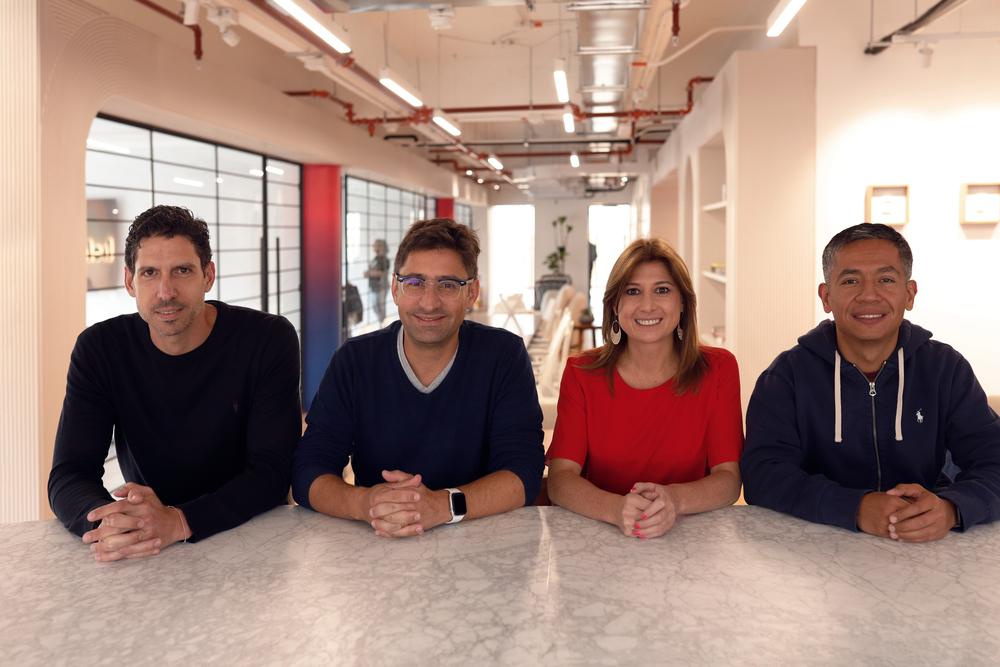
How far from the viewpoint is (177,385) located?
2061 mm

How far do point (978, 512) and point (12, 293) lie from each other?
351cm

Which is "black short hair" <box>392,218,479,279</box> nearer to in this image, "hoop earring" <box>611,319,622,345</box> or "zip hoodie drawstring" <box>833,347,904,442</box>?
"hoop earring" <box>611,319,622,345</box>

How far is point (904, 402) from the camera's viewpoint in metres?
2.02

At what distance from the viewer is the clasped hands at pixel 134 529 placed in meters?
1.56

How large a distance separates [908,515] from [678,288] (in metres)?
0.79

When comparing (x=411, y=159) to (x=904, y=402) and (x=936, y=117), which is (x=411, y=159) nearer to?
(x=936, y=117)

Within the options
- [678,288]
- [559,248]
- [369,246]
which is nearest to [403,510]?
[678,288]

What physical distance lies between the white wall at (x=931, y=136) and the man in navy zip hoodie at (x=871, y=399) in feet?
11.4

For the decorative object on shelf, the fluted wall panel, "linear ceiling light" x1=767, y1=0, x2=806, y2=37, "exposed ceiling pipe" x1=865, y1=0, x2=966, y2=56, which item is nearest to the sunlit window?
the decorative object on shelf

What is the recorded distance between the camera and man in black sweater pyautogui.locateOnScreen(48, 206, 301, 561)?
79.0 inches

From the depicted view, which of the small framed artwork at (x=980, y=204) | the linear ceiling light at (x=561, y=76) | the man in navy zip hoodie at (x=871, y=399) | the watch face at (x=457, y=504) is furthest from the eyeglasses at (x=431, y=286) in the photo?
the small framed artwork at (x=980, y=204)

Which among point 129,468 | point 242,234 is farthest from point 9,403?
point 242,234

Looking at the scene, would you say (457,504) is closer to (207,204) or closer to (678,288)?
(678,288)

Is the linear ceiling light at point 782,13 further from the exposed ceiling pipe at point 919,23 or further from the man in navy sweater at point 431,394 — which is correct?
the man in navy sweater at point 431,394
